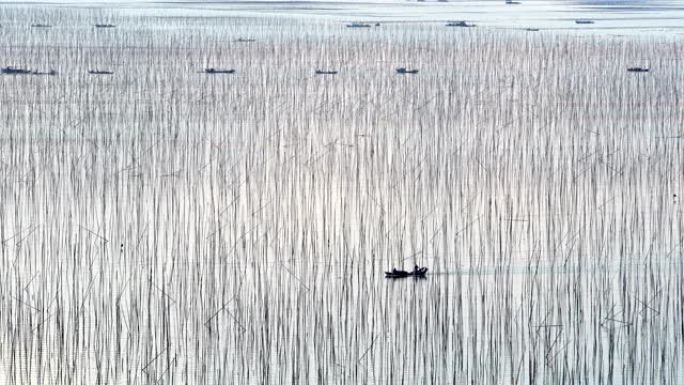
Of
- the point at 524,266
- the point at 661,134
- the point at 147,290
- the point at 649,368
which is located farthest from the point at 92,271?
the point at 661,134

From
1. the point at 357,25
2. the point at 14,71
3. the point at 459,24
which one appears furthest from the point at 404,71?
the point at 459,24

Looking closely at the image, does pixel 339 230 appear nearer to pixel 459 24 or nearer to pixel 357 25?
pixel 357 25

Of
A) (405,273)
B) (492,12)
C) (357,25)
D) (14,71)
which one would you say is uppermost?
(492,12)

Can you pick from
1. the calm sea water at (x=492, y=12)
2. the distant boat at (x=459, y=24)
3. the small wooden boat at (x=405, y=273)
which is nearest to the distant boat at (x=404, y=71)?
the calm sea water at (x=492, y=12)

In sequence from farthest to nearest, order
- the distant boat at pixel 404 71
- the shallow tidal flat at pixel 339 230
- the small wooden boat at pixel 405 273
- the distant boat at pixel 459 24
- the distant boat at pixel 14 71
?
the distant boat at pixel 459 24 < the distant boat at pixel 404 71 < the distant boat at pixel 14 71 < the small wooden boat at pixel 405 273 < the shallow tidal flat at pixel 339 230

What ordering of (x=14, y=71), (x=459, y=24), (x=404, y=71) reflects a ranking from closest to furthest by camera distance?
(x=14, y=71)
(x=404, y=71)
(x=459, y=24)

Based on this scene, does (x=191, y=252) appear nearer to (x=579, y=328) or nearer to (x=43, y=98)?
(x=579, y=328)

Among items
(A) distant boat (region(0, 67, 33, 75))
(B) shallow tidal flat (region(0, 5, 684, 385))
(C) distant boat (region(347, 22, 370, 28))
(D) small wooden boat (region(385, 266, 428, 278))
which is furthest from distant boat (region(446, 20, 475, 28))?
(D) small wooden boat (region(385, 266, 428, 278))

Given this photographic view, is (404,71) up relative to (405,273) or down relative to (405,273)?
up

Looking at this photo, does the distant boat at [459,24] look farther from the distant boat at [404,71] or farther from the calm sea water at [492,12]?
the distant boat at [404,71]
